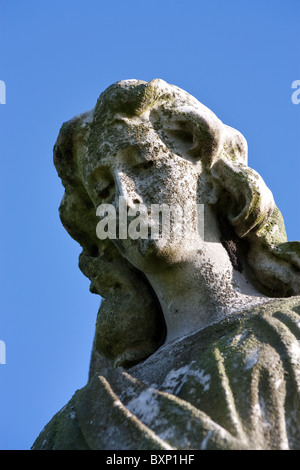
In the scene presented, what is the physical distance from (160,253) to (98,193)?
795 mm

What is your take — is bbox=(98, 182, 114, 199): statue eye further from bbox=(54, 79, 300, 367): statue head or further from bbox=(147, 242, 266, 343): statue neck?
bbox=(147, 242, 266, 343): statue neck

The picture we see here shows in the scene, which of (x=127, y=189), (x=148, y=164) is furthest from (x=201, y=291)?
(x=148, y=164)

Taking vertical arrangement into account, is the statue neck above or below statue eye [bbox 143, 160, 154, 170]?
below

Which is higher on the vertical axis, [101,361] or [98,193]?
[98,193]

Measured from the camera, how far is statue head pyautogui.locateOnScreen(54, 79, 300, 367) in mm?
5195

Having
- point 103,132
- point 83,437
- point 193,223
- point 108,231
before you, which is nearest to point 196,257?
point 193,223

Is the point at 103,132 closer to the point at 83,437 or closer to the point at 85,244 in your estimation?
the point at 85,244

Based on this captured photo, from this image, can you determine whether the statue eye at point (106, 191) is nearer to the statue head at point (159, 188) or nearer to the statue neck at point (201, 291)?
the statue head at point (159, 188)

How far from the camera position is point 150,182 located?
5.22 metres

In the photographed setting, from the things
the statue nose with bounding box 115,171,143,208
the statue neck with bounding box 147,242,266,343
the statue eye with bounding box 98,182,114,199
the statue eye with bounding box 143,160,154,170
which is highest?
the statue eye with bounding box 143,160,154,170

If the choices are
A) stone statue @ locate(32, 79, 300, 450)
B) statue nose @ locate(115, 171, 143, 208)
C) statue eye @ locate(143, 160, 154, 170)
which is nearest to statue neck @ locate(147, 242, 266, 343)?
stone statue @ locate(32, 79, 300, 450)

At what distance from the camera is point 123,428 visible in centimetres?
380

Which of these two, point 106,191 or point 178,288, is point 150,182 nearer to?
point 106,191

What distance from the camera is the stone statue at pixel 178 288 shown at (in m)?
3.85
